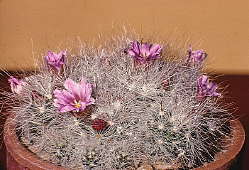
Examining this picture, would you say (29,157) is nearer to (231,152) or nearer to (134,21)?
(231,152)

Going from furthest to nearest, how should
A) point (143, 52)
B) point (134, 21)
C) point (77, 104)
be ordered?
point (134, 21)
point (143, 52)
point (77, 104)

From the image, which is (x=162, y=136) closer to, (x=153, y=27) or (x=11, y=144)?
(x=11, y=144)

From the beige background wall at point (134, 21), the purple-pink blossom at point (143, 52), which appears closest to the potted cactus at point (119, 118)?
the purple-pink blossom at point (143, 52)

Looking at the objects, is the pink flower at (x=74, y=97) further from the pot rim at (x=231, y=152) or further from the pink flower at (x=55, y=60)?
the pot rim at (x=231, y=152)

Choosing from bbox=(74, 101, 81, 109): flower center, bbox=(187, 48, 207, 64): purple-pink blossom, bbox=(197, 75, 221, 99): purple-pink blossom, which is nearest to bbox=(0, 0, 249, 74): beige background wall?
bbox=(187, 48, 207, 64): purple-pink blossom

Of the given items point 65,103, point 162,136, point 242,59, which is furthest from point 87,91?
point 242,59

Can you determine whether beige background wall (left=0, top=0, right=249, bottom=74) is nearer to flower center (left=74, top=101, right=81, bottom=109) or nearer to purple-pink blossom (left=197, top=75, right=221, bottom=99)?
purple-pink blossom (left=197, top=75, right=221, bottom=99)

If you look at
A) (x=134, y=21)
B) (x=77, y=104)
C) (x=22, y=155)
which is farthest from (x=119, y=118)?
(x=134, y=21)
